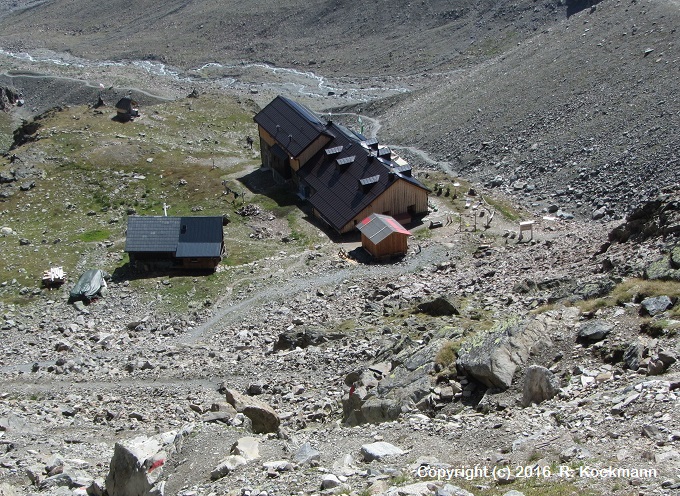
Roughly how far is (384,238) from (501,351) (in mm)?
32171

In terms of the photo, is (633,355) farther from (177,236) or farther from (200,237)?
(177,236)

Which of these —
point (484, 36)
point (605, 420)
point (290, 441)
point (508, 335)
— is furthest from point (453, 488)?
point (484, 36)

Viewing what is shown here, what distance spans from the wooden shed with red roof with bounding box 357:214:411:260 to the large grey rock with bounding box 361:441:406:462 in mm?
37055

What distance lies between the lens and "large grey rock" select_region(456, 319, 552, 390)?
30.0m

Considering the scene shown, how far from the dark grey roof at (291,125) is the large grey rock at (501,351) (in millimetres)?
47363

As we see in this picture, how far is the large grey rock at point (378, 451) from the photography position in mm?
25219

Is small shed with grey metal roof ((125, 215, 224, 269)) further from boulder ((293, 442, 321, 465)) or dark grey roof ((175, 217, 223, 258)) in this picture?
boulder ((293, 442, 321, 465))

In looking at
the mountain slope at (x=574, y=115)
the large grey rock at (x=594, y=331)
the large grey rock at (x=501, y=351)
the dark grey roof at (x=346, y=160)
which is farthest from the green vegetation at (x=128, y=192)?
the large grey rock at (x=594, y=331)

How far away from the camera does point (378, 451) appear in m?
25.5

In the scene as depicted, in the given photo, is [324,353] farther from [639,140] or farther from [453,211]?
[639,140]

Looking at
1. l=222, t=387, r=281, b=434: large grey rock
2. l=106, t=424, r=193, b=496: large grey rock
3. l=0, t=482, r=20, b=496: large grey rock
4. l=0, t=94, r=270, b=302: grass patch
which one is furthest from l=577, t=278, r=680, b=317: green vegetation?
l=0, t=94, r=270, b=302: grass patch

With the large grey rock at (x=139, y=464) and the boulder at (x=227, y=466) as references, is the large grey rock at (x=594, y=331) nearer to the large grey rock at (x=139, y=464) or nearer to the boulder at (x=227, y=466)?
the boulder at (x=227, y=466)

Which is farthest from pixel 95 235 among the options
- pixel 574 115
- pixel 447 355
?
pixel 574 115

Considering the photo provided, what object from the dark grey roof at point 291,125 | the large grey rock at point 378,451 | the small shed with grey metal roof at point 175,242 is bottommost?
the small shed with grey metal roof at point 175,242
